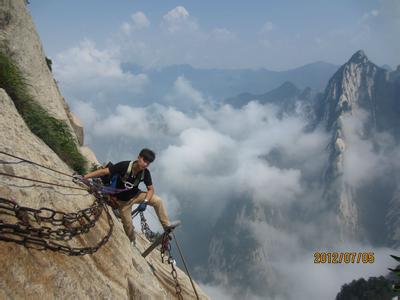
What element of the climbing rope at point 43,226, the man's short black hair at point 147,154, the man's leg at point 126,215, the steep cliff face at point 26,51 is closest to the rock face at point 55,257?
the climbing rope at point 43,226

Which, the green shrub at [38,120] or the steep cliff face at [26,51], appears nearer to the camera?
the green shrub at [38,120]

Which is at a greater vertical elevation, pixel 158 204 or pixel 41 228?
pixel 158 204

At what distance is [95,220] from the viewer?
405 inches

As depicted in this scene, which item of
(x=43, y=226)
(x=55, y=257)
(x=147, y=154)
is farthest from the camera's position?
(x=147, y=154)

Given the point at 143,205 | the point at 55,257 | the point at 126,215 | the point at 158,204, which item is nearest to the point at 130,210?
the point at 126,215

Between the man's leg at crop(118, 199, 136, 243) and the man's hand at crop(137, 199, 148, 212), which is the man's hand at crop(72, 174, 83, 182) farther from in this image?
the man's hand at crop(137, 199, 148, 212)

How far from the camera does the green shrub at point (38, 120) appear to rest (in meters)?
16.5

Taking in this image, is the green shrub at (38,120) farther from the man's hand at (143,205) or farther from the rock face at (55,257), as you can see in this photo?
the man's hand at (143,205)

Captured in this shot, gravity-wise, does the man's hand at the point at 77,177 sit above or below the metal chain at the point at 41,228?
above

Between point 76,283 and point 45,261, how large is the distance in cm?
91

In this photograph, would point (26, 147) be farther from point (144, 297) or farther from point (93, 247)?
point (144, 297)

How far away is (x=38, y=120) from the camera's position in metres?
16.9

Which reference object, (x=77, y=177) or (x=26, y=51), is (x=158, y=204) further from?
(x=26, y=51)

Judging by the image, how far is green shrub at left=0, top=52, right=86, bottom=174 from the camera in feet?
54.1
